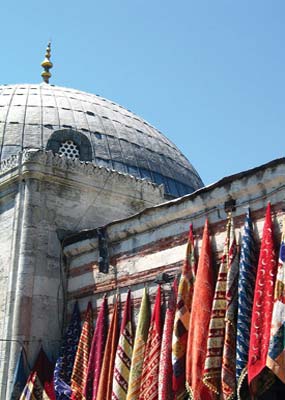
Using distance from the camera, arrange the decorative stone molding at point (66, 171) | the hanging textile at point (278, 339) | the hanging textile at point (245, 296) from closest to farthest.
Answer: the hanging textile at point (278, 339) < the hanging textile at point (245, 296) < the decorative stone molding at point (66, 171)

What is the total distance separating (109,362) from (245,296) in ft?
9.37

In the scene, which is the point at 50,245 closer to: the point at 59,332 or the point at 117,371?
the point at 59,332

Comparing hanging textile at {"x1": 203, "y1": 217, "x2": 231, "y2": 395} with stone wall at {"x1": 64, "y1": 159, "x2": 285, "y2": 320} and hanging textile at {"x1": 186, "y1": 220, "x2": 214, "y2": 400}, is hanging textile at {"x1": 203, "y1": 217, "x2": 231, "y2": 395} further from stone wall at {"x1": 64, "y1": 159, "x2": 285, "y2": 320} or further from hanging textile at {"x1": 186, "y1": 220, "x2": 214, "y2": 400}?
stone wall at {"x1": 64, "y1": 159, "x2": 285, "y2": 320}

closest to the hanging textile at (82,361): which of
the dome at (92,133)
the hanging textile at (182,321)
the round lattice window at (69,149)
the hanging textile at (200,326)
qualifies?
the hanging textile at (182,321)

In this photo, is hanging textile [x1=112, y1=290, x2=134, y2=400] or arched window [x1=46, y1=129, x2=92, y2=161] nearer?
hanging textile [x1=112, y1=290, x2=134, y2=400]

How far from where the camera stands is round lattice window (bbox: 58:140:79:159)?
558 inches

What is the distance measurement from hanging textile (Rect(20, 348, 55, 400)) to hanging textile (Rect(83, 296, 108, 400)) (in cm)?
80

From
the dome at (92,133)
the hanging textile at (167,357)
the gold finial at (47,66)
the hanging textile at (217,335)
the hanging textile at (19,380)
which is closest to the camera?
the hanging textile at (217,335)

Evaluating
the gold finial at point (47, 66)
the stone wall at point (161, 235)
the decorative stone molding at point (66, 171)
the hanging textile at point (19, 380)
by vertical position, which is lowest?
the hanging textile at point (19, 380)

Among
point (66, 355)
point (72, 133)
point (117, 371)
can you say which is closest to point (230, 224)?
point (117, 371)

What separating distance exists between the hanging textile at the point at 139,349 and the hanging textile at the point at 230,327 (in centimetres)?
178

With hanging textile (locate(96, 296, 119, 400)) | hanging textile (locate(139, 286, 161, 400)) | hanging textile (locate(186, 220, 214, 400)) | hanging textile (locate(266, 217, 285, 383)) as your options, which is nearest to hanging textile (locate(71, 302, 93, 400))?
hanging textile (locate(96, 296, 119, 400))

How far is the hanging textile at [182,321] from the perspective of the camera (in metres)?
8.33

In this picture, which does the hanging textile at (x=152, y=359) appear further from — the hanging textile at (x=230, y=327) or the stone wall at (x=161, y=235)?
the hanging textile at (x=230, y=327)
